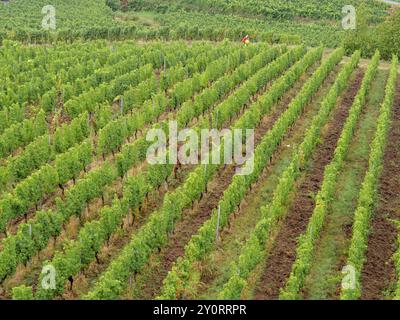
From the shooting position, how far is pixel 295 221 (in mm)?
22359

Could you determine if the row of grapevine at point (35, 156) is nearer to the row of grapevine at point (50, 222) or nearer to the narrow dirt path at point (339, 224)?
the row of grapevine at point (50, 222)

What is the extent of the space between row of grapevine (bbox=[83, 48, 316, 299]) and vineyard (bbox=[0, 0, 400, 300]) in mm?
54

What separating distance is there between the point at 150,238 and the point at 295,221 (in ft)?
19.1

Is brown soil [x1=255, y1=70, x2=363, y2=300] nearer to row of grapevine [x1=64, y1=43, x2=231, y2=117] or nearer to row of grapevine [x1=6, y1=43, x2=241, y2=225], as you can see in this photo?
row of grapevine [x1=6, y1=43, x2=241, y2=225]

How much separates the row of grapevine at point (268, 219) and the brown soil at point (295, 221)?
0.40m

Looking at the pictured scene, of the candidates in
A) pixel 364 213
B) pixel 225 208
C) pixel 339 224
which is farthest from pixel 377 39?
pixel 225 208

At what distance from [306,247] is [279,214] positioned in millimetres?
2994

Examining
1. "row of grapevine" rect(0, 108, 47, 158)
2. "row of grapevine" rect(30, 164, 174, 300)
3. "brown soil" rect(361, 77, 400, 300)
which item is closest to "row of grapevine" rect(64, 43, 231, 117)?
"row of grapevine" rect(0, 108, 47, 158)

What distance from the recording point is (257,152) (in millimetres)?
25516

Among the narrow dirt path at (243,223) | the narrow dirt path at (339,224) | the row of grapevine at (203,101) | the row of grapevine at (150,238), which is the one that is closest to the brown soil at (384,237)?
the narrow dirt path at (339,224)

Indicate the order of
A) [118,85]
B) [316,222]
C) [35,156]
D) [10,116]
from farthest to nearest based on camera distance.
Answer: [118,85] → [10,116] → [35,156] → [316,222]

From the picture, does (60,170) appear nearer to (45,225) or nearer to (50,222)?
(50,222)

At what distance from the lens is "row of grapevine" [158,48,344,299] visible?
57.5ft

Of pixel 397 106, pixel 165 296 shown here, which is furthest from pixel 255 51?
pixel 165 296
